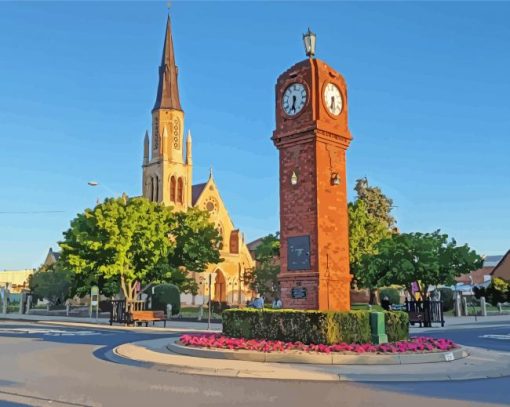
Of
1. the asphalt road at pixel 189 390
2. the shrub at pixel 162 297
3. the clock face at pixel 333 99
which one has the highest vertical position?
the clock face at pixel 333 99

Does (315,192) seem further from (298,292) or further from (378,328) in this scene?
(378,328)

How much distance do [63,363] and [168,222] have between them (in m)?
37.0

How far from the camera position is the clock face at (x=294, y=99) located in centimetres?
1728

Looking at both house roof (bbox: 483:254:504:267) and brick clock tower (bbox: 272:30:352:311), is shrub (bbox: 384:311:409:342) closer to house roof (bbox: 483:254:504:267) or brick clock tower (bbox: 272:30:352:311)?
brick clock tower (bbox: 272:30:352:311)

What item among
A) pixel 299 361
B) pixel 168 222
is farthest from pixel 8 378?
pixel 168 222

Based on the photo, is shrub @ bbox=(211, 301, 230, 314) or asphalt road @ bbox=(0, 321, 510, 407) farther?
shrub @ bbox=(211, 301, 230, 314)

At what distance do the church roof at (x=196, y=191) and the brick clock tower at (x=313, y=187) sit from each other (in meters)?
63.9

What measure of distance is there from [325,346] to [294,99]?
7.78m

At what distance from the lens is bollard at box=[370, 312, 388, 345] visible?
49.2ft

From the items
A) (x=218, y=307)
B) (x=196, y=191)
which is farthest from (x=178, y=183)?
(x=218, y=307)

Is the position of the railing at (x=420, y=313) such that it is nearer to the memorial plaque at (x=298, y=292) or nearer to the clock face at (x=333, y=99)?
the memorial plaque at (x=298, y=292)

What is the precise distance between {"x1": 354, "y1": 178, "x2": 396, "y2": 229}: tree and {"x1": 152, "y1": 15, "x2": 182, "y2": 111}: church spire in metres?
31.3

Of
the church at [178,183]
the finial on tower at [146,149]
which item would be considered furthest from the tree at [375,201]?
the finial on tower at [146,149]

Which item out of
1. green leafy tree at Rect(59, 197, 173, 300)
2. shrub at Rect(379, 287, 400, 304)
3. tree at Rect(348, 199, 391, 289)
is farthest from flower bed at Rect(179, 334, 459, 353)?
shrub at Rect(379, 287, 400, 304)
